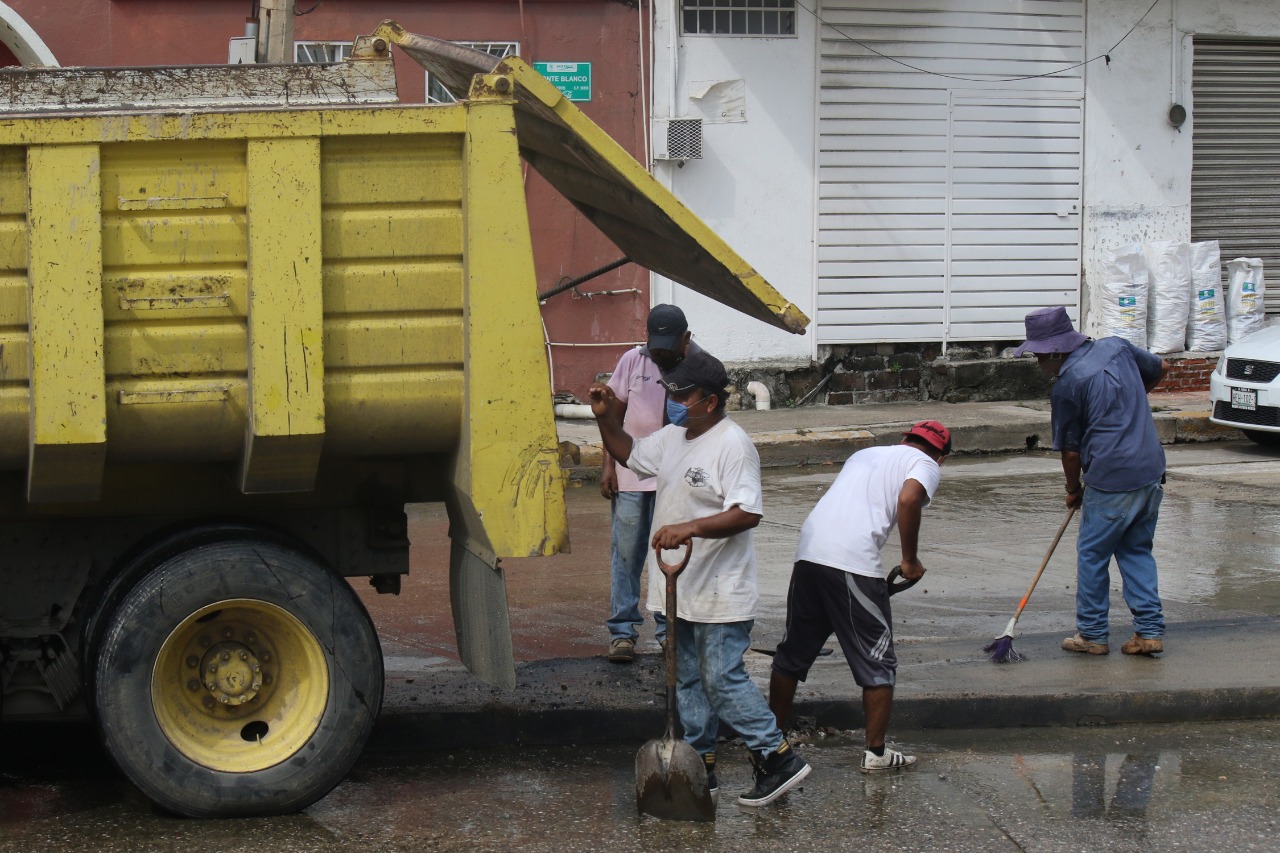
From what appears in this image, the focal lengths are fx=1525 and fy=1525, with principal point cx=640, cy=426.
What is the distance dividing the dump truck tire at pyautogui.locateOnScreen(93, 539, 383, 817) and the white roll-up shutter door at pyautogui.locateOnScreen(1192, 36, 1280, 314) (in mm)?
13403

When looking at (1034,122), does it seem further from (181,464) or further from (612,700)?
(181,464)

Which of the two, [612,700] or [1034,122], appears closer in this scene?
[612,700]

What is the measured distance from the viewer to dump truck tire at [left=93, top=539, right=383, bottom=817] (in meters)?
4.77

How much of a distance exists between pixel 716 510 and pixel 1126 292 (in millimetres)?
11586

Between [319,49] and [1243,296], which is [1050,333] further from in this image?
[1243,296]

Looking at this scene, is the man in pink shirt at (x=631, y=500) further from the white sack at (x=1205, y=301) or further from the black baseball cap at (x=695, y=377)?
the white sack at (x=1205, y=301)

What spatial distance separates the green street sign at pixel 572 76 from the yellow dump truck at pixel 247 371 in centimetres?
928

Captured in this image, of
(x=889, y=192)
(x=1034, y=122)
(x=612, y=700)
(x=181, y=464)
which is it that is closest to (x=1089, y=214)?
(x=1034, y=122)

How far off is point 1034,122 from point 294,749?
40.5ft

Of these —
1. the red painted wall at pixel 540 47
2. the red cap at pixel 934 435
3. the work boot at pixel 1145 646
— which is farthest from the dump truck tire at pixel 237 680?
the red painted wall at pixel 540 47

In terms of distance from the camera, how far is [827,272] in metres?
15.0

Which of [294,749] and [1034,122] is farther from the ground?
[1034,122]

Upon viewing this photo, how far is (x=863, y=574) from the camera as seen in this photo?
17.5 feet

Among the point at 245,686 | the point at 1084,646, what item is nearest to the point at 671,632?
the point at 245,686
